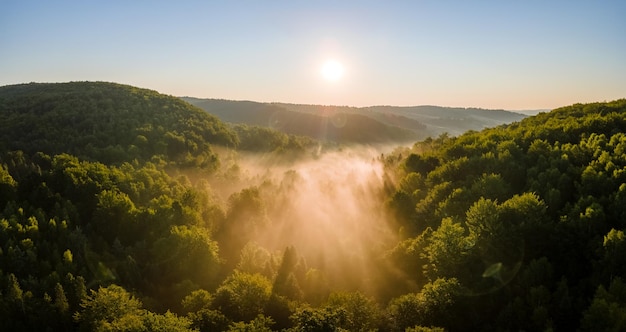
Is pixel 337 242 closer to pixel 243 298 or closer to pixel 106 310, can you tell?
pixel 243 298

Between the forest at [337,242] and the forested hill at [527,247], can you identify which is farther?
the forest at [337,242]

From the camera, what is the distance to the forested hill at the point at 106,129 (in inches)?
5079

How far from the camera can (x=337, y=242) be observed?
271ft

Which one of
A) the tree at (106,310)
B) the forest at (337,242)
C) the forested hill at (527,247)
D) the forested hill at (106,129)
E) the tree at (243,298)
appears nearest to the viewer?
the forested hill at (527,247)

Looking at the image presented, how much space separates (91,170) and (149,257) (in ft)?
108

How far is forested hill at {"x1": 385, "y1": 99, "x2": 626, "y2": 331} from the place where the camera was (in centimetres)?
5150

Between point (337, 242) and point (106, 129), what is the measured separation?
349 feet

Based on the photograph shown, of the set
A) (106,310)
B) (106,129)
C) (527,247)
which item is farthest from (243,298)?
(106,129)

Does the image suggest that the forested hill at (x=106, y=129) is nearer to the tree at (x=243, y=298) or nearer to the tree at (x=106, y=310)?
the tree at (x=106, y=310)

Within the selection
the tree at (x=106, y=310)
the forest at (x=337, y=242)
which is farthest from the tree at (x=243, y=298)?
the tree at (x=106, y=310)

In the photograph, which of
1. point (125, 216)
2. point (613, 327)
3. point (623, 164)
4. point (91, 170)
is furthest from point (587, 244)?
point (91, 170)

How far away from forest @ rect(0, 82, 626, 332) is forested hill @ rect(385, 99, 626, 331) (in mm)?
218

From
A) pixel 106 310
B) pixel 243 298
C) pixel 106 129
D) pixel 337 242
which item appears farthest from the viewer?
pixel 106 129

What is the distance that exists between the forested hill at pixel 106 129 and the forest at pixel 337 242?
5.52 feet
